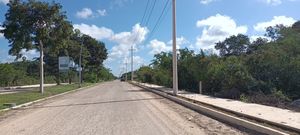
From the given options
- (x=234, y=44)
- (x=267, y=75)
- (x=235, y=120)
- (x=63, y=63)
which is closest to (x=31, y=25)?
(x=63, y=63)

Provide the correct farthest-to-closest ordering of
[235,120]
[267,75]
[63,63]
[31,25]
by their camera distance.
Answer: [63,63], [31,25], [267,75], [235,120]

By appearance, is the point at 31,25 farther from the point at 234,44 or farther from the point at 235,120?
the point at 234,44

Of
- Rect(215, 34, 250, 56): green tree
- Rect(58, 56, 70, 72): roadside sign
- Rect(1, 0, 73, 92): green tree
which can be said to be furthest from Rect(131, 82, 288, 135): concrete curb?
Rect(215, 34, 250, 56): green tree

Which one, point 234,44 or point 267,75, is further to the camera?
point 234,44

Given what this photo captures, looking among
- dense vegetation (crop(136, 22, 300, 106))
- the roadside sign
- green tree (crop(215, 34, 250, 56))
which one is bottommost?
dense vegetation (crop(136, 22, 300, 106))

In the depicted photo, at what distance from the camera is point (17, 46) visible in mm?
35812

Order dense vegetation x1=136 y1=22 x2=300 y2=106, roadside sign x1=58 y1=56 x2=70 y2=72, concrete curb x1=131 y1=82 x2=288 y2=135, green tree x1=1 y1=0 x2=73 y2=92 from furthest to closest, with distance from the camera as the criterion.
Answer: roadside sign x1=58 y1=56 x2=70 y2=72
green tree x1=1 y1=0 x2=73 y2=92
dense vegetation x1=136 y1=22 x2=300 y2=106
concrete curb x1=131 y1=82 x2=288 y2=135

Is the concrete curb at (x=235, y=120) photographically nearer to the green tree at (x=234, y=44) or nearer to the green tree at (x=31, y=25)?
the green tree at (x=31, y=25)

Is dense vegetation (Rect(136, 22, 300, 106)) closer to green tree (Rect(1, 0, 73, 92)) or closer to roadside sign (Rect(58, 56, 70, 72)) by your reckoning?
green tree (Rect(1, 0, 73, 92))

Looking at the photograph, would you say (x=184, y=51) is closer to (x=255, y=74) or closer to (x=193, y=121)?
(x=255, y=74)

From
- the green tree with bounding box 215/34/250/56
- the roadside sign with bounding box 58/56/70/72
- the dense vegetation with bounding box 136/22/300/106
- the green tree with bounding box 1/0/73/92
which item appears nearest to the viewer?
the dense vegetation with bounding box 136/22/300/106

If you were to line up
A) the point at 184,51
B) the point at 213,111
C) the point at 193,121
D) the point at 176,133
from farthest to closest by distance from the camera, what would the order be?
the point at 184,51 → the point at 213,111 → the point at 193,121 → the point at 176,133

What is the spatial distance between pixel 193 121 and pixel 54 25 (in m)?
25.0

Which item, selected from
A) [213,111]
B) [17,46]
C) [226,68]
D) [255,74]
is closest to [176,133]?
[213,111]
